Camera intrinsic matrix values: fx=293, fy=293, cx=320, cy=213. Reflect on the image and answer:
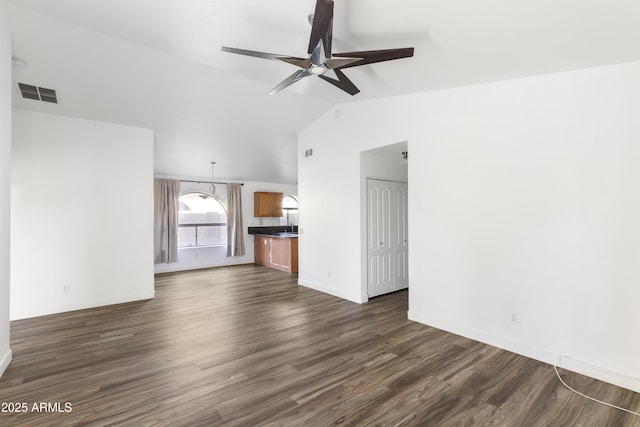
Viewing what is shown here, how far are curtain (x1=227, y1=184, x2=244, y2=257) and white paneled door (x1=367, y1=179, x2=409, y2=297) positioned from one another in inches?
189

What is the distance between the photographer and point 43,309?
4.07 m

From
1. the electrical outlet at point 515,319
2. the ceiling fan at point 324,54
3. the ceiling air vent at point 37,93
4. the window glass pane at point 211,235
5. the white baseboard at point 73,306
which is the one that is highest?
the ceiling air vent at point 37,93

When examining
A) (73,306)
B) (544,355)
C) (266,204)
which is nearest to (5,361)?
(73,306)

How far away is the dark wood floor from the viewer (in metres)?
2.04

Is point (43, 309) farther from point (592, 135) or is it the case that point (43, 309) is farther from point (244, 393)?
point (592, 135)

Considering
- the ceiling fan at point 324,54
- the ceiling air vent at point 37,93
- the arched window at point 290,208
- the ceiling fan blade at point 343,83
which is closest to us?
the ceiling fan at point 324,54

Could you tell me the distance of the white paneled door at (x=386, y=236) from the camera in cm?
472

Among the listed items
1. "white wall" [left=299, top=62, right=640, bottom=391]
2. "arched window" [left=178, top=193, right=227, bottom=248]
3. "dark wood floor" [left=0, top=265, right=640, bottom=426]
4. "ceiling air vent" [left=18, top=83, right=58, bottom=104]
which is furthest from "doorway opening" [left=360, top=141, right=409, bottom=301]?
"arched window" [left=178, top=193, right=227, bottom=248]

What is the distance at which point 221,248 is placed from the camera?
8.32 meters

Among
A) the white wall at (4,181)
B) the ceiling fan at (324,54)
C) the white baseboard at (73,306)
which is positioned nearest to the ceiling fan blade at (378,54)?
the ceiling fan at (324,54)

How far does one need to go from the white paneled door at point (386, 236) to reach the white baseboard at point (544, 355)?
1.21 m

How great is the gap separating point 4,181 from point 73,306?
2487 millimetres

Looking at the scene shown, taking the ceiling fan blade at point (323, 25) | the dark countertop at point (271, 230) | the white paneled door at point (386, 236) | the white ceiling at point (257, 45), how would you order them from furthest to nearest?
the dark countertop at point (271, 230), the white paneled door at point (386, 236), the white ceiling at point (257, 45), the ceiling fan blade at point (323, 25)

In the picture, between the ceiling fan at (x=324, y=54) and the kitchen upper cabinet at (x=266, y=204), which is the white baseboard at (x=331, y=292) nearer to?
the ceiling fan at (x=324, y=54)
